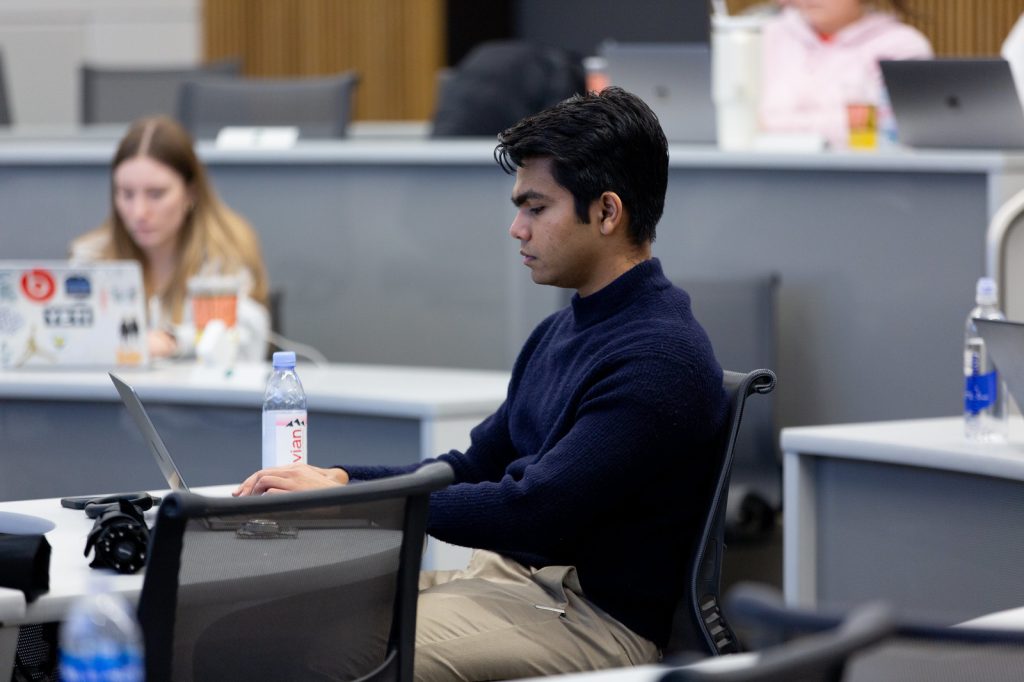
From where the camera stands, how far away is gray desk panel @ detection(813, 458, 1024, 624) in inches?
92.4

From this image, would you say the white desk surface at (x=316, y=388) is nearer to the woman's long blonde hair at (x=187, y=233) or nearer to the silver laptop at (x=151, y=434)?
the woman's long blonde hair at (x=187, y=233)

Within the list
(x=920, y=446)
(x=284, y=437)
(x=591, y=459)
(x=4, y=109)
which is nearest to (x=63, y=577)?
(x=284, y=437)

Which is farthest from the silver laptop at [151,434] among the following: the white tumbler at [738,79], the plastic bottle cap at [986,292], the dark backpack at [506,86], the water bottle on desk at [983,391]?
the dark backpack at [506,86]

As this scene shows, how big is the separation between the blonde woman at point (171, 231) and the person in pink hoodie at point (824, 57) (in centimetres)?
154

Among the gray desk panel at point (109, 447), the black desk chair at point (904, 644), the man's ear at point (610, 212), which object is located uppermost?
the man's ear at point (610, 212)

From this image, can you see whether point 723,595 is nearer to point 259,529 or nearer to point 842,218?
point 842,218

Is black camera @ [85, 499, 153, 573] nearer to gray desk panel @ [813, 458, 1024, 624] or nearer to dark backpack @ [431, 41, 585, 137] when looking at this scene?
gray desk panel @ [813, 458, 1024, 624]

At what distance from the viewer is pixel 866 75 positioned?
13.9 ft

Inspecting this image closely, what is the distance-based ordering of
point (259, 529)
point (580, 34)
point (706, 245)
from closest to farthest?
point (259, 529)
point (706, 245)
point (580, 34)

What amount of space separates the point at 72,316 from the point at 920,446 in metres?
1.79

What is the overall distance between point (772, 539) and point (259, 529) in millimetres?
1953

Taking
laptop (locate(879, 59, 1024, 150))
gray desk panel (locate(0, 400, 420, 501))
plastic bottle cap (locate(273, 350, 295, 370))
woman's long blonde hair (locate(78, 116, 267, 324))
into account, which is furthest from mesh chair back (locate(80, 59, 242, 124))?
plastic bottle cap (locate(273, 350, 295, 370))

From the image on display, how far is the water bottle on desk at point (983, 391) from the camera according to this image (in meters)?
2.52

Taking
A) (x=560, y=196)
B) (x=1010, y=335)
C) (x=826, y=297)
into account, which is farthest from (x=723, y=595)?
(x=560, y=196)
